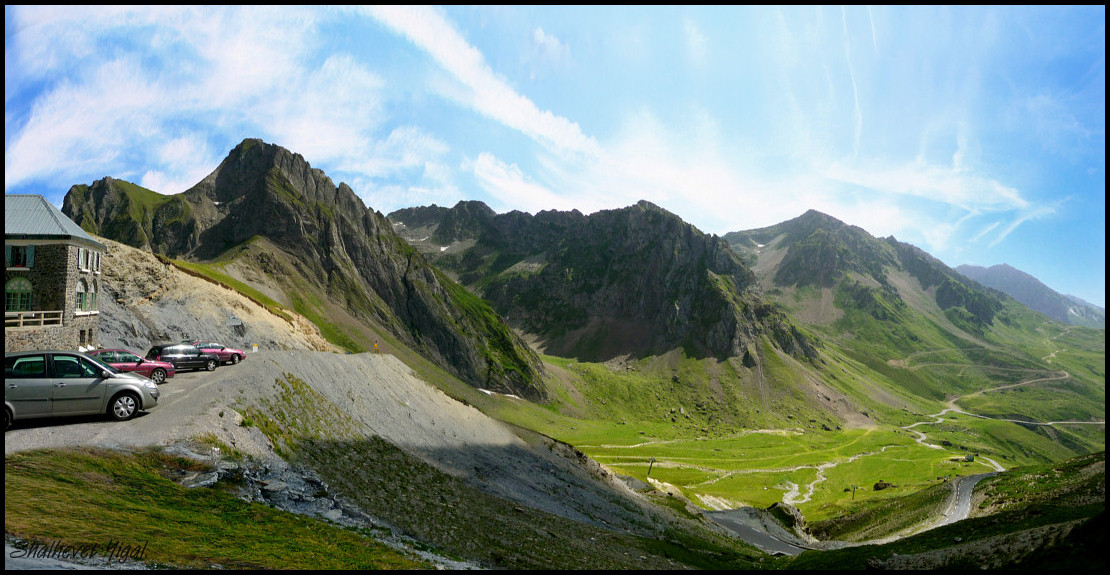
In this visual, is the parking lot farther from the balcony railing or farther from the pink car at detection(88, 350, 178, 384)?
the balcony railing

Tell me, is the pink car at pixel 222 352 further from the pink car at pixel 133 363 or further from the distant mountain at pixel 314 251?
the distant mountain at pixel 314 251

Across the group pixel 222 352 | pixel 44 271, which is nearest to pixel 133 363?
pixel 222 352

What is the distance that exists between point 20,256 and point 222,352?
15.4m

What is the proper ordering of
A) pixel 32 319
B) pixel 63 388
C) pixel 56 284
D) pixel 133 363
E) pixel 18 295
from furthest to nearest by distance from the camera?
pixel 56 284 < pixel 18 295 < pixel 32 319 < pixel 133 363 < pixel 63 388

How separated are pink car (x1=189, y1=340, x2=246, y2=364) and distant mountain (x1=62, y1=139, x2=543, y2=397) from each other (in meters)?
75.3

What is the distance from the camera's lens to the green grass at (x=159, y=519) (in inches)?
515

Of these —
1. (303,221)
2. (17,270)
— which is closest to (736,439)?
(303,221)

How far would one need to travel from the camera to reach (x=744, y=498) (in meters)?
88.6

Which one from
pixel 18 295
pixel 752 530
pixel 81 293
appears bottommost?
pixel 752 530

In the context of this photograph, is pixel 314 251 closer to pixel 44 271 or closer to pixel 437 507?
pixel 44 271

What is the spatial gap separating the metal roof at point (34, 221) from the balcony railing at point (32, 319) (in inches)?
236

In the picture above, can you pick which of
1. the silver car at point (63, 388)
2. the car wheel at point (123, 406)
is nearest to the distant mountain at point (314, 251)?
the car wheel at point (123, 406)

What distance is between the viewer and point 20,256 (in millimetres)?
35812

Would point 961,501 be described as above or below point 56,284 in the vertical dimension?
below
